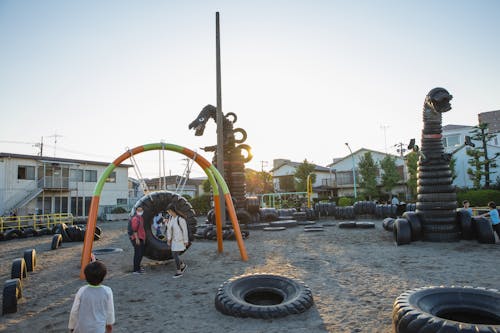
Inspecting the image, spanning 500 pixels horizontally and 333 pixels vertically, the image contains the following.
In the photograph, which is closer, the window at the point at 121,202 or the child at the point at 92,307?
the child at the point at 92,307

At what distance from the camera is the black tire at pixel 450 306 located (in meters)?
3.61

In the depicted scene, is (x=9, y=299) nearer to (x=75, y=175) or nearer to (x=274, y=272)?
(x=274, y=272)

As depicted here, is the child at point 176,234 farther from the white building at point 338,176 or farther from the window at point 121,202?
the white building at point 338,176

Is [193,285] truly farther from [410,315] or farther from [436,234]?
[436,234]

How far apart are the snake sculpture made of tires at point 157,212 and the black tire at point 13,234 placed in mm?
13978

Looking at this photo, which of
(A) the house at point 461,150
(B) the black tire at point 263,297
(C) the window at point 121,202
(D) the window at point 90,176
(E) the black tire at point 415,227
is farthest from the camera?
(C) the window at point 121,202

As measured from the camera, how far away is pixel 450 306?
4.07 meters

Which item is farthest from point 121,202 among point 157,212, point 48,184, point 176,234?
point 176,234

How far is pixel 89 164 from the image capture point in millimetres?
36812

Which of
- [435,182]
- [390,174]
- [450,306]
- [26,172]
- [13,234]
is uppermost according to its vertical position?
[26,172]

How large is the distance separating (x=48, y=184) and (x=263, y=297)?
34.1 m

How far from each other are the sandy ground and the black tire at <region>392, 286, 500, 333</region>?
0.49 meters

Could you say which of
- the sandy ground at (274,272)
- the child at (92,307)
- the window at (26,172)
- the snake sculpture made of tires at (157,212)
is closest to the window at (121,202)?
the window at (26,172)

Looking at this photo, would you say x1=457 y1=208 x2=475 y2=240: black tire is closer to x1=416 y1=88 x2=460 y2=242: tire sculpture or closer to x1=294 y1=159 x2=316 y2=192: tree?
x1=416 y1=88 x2=460 y2=242: tire sculpture
